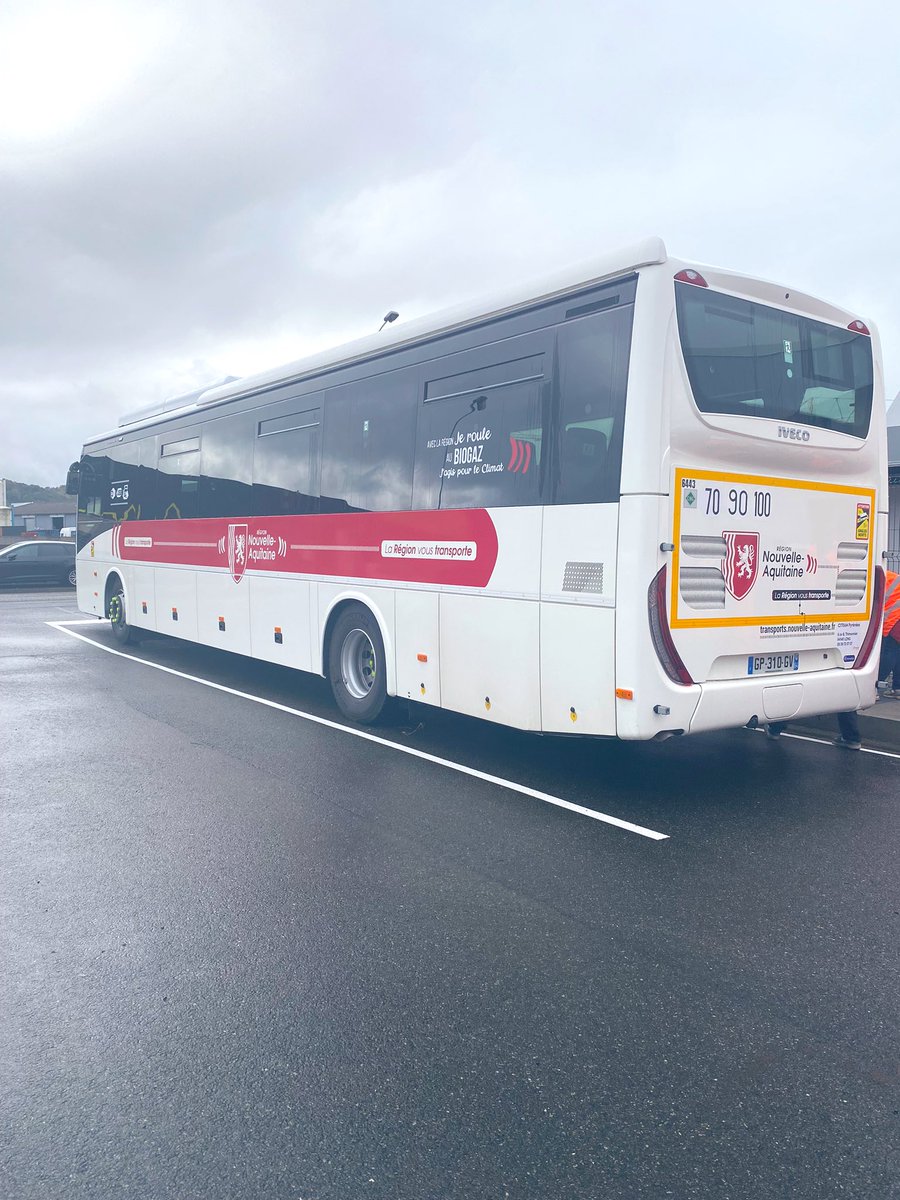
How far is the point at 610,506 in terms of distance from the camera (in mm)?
5852

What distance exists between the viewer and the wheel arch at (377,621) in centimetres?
809

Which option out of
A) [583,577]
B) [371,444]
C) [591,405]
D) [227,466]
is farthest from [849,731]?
[227,466]

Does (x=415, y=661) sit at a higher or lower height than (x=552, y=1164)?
higher

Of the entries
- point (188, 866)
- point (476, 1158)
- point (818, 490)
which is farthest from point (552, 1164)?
point (818, 490)

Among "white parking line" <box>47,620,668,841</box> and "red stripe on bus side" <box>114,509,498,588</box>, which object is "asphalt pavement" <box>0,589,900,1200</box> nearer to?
"white parking line" <box>47,620,668,841</box>

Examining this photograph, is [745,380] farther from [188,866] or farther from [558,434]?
[188,866]

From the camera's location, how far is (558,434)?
20.7 ft

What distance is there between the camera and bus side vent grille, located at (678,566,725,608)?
583 centimetres

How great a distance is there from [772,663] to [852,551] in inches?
48.0

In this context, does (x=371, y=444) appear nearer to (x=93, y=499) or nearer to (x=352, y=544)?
(x=352, y=544)

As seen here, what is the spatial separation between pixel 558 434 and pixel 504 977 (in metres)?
3.64

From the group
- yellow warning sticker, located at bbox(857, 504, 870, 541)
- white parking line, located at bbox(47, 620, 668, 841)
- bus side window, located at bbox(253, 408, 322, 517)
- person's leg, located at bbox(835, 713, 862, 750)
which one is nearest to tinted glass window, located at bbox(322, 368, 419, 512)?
bus side window, located at bbox(253, 408, 322, 517)

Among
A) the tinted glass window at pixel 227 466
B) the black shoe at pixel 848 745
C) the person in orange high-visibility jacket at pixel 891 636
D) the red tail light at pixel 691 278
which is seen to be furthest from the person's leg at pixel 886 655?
the tinted glass window at pixel 227 466

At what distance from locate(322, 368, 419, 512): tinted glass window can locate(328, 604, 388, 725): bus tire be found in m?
1.03
